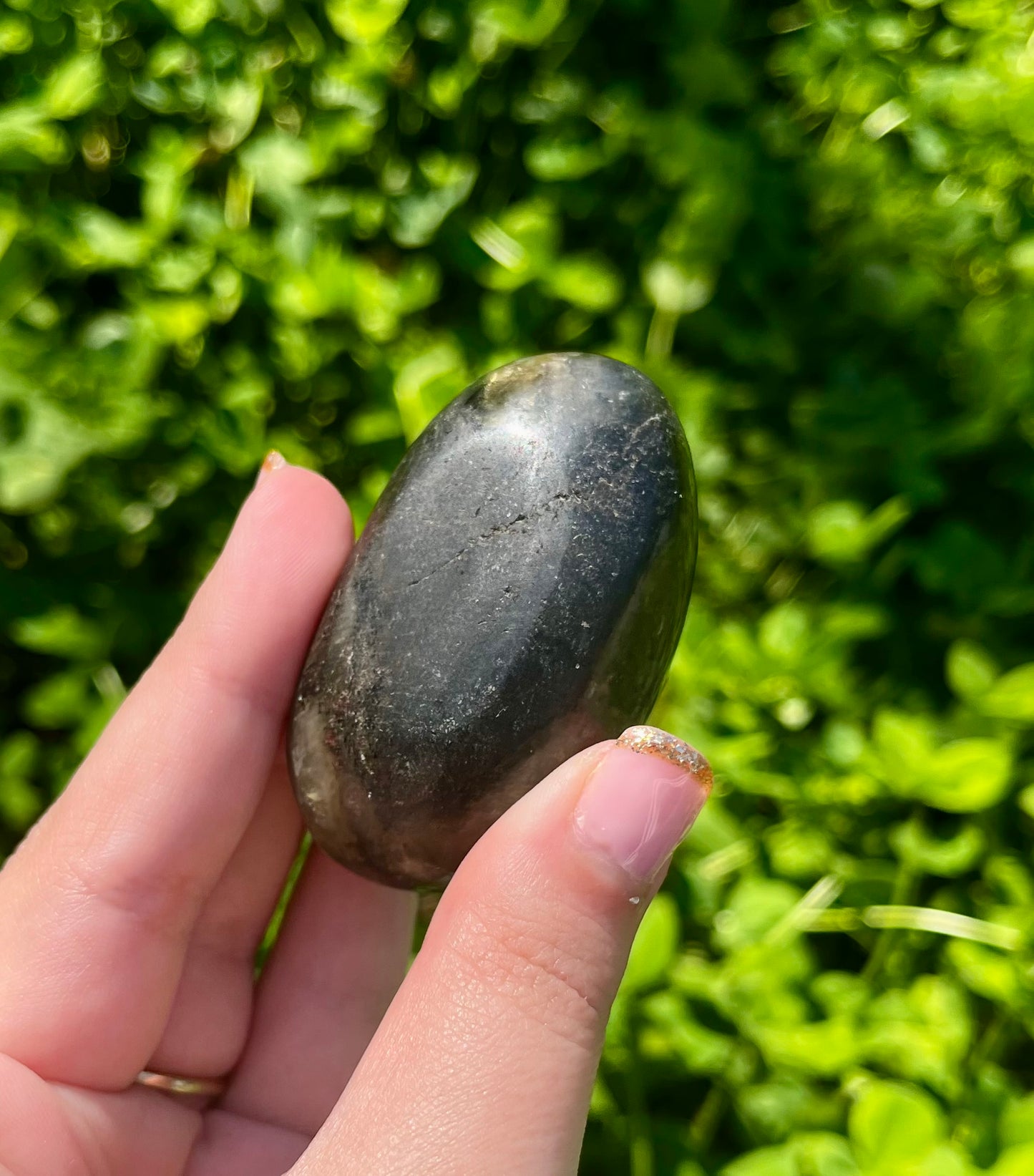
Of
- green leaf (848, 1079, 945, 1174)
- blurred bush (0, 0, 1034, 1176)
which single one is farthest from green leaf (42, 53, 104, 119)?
green leaf (848, 1079, 945, 1174)

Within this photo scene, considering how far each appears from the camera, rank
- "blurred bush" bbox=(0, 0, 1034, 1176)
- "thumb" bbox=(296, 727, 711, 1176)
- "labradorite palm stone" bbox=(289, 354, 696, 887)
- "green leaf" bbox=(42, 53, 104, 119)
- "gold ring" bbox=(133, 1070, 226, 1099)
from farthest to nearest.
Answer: "green leaf" bbox=(42, 53, 104, 119) < "blurred bush" bbox=(0, 0, 1034, 1176) < "gold ring" bbox=(133, 1070, 226, 1099) < "labradorite palm stone" bbox=(289, 354, 696, 887) < "thumb" bbox=(296, 727, 711, 1176)

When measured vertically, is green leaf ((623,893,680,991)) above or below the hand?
below

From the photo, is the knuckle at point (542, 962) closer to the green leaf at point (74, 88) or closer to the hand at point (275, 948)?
the hand at point (275, 948)

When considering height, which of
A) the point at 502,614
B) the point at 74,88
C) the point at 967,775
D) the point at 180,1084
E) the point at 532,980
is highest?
the point at 74,88

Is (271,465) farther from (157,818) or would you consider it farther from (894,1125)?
(894,1125)

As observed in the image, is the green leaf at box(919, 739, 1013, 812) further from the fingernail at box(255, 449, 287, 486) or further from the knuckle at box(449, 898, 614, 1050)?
the fingernail at box(255, 449, 287, 486)

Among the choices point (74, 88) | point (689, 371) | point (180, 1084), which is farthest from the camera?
point (689, 371)

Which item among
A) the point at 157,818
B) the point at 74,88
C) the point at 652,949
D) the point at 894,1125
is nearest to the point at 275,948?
the point at 157,818
